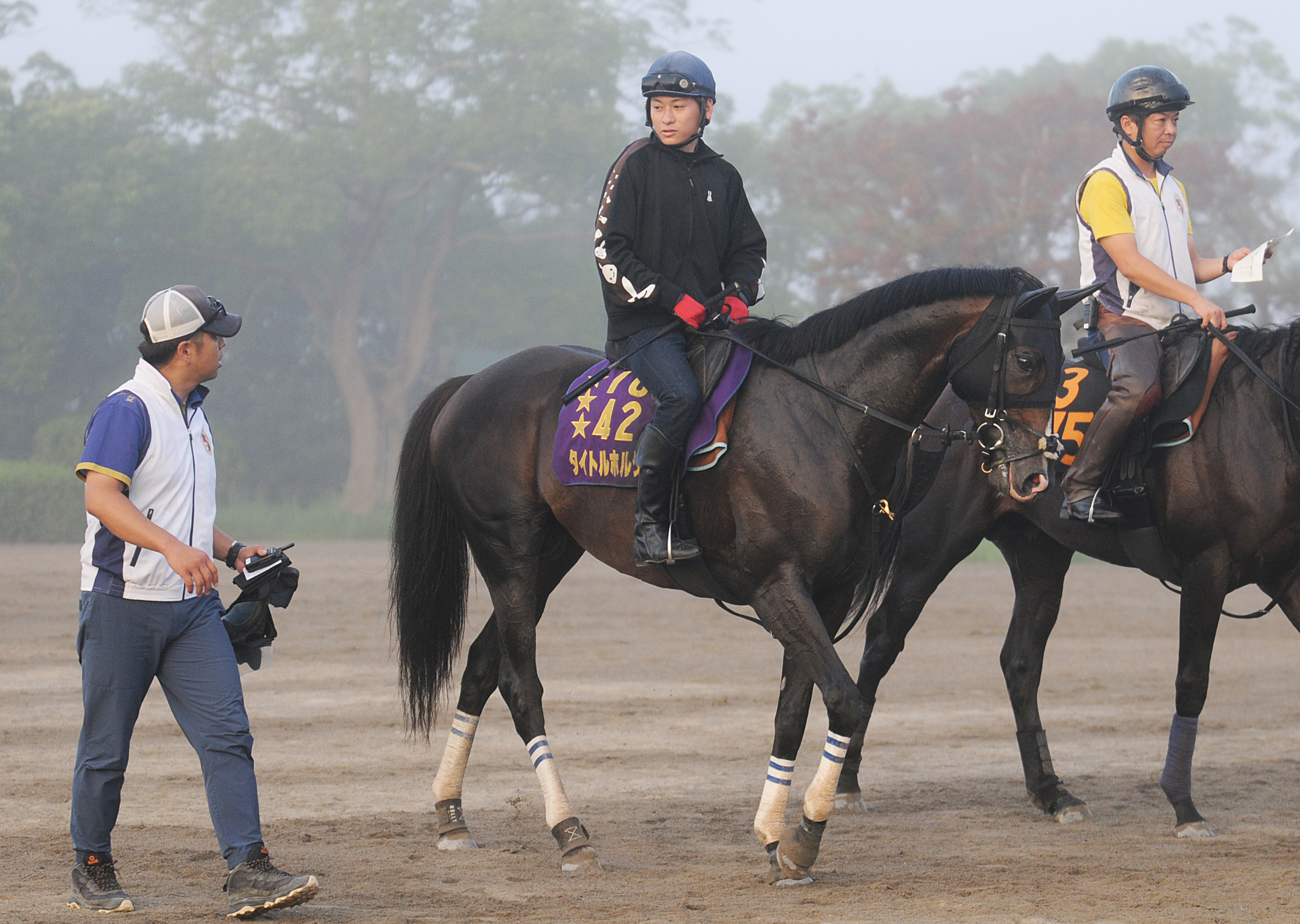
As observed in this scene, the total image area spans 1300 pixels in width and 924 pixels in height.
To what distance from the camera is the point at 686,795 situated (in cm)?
699

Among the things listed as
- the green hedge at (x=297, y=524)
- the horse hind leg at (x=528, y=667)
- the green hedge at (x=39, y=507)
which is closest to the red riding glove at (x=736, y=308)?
the horse hind leg at (x=528, y=667)

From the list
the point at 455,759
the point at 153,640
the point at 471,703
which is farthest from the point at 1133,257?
the point at 153,640

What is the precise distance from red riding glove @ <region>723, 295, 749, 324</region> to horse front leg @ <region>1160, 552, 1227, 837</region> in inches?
90.9

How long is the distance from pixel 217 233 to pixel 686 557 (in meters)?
30.0

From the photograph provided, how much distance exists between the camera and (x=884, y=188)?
3388cm

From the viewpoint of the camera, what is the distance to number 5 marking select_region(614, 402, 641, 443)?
573 cm

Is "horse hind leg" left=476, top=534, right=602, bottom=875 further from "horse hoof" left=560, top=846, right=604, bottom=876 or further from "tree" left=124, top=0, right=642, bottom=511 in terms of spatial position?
"tree" left=124, top=0, right=642, bottom=511

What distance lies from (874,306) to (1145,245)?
6.15 feet

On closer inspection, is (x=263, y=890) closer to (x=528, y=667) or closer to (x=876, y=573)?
(x=528, y=667)

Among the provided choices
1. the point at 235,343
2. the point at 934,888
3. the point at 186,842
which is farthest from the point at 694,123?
the point at 235,343

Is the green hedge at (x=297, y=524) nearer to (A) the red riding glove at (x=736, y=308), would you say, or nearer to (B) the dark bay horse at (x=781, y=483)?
(B) the dark bay horse at (x=781, y=483)

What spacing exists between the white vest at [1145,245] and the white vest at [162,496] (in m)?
4.00

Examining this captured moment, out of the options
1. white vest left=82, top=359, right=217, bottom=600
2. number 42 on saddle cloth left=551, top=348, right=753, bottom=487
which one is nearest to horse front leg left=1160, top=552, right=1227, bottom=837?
number 42 on saddle cloth left=551, top=348, right=753, bottom=487

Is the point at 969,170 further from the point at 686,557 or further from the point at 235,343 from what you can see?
the point at 686,557
